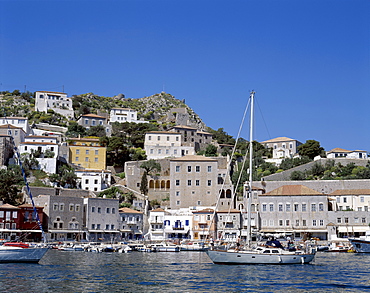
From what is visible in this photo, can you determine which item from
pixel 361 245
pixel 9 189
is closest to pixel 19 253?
pixel 9 189

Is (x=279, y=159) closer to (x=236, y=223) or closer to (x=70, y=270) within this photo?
(x=236, y=223)

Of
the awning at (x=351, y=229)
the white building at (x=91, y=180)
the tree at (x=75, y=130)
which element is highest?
the tree at (x=75, y=130)

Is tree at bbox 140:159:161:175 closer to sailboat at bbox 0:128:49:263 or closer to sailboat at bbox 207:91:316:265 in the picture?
sailboat at bbox 0:128:49:263

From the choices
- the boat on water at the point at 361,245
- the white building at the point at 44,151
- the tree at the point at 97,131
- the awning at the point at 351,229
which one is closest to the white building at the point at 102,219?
the white building at the point at 44,151

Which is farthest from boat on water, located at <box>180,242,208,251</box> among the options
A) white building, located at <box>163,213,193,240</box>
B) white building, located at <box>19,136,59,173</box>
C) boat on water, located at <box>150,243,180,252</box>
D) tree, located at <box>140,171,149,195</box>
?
white building, located at <box>19,136,59,173</box>

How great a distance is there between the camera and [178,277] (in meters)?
31.3

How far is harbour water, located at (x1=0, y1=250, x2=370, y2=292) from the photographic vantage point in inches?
1062

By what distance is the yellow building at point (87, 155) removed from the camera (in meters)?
83.4

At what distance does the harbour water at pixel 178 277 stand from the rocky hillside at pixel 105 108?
66708mm

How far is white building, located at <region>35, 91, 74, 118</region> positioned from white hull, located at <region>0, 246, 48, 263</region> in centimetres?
7345

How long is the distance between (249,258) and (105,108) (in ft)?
304

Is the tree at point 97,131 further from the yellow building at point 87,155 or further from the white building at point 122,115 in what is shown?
the yellow building at point 87,155

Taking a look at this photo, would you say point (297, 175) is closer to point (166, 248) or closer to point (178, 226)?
point (178, 226)

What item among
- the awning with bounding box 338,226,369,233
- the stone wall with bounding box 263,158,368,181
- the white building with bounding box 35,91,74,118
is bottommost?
the awning with bounding box 338,226,369,233
